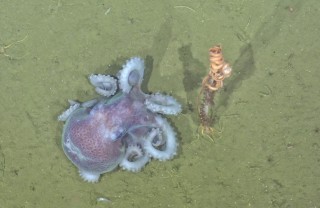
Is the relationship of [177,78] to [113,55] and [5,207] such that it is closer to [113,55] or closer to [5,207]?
[113,55]

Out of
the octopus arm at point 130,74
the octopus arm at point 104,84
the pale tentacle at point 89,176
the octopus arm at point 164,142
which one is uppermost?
the octopus arm at point 130,74

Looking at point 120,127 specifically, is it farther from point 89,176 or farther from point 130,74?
point 89,176

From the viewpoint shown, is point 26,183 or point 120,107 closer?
point 120,107

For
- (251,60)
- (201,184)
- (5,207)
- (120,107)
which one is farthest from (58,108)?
(251,60)

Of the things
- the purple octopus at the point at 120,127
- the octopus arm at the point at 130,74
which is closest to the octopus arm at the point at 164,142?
the purple octopus at the point at 120,127

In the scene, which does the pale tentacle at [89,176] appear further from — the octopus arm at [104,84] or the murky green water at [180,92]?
the octopus arm at [104,84]

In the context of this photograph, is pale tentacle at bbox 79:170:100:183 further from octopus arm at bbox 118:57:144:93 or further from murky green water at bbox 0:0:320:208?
octopus arm at bbox 118:57:144:93

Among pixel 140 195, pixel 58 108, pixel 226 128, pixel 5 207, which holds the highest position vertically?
pixel 226 128
